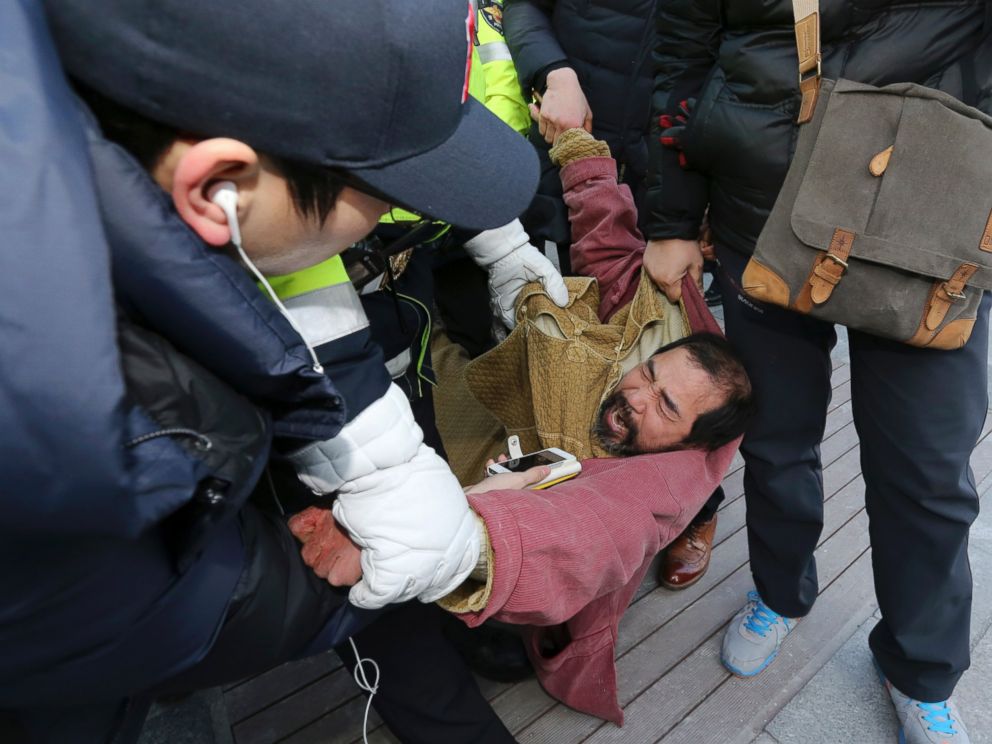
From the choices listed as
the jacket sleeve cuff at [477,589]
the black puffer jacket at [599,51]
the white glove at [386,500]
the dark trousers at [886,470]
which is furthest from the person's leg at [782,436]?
the white glove at [386,500]

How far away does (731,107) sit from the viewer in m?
1.50

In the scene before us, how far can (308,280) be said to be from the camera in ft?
3.23

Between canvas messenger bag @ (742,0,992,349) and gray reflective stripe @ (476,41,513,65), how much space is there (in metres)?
1.18

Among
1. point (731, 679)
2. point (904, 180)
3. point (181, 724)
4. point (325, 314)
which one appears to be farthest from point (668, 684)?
point (325, 314)

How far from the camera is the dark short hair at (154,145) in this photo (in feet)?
2.12

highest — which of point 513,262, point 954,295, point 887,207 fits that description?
point 887,207

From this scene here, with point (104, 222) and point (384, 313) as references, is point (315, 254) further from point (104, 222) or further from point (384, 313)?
point (384, 313)

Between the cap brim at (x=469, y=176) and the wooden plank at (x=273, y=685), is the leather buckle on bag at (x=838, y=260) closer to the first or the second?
the cap brim at (x=469, y=176)

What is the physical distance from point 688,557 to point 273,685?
1.30 metres

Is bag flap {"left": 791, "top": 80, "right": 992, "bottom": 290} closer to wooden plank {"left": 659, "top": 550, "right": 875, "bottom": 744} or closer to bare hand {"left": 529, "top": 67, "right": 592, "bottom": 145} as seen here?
bare hand {"left": 529, "top": 67, "right": 592, "bottom": 145}

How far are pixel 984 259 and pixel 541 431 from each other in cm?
115

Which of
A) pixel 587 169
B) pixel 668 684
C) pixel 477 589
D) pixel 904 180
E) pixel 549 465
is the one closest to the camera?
pixel 477 589

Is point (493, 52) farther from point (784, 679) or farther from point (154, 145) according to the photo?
point (784, 679)

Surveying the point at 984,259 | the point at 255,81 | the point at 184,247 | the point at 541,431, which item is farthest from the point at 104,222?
the point at 541,431
